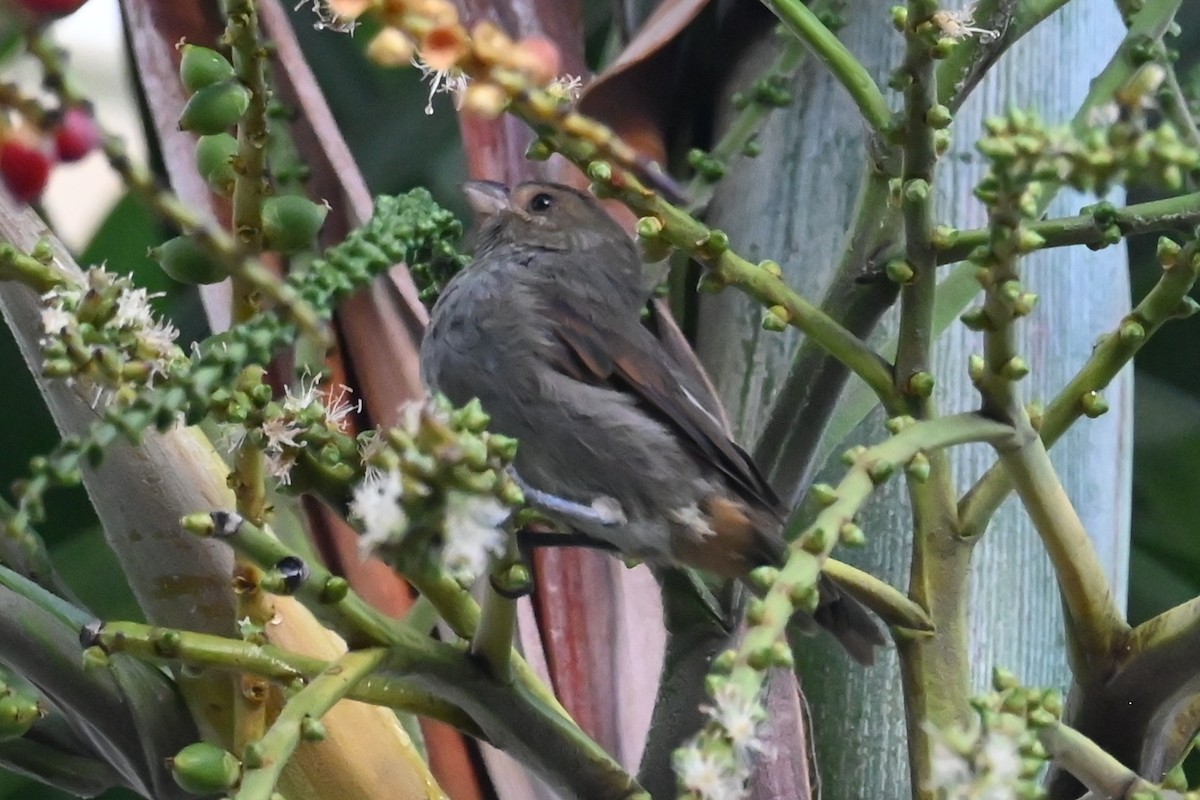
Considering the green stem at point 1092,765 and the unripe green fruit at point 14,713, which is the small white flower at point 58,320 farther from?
the green stem at point 1092,765

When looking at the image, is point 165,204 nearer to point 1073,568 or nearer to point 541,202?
point 1073,568

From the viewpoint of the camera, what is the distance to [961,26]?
493mm

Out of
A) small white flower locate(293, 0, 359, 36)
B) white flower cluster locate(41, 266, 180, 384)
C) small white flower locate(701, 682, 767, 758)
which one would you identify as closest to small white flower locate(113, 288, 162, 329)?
white flower cluster locate(41, 266, 180, 384)

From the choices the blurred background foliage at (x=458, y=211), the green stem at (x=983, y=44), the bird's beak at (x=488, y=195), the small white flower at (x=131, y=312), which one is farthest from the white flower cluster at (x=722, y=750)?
the blurred background foliage at (x=458, y=211)

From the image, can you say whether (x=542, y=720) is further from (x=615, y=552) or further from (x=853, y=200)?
(x=853, y=200)

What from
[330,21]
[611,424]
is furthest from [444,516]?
[611,424]

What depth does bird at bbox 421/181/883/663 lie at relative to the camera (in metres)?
0.68

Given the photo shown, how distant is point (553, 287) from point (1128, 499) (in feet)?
1.25

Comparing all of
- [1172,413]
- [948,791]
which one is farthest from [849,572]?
[1172,413]

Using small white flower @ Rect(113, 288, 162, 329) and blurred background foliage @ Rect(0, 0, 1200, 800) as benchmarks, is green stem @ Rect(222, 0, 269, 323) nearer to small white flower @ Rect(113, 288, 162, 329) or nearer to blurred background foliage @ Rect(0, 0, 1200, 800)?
small white flower @ Rect(113, 288, 162, 329)

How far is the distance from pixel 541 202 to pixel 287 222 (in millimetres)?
496

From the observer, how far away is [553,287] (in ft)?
2.82

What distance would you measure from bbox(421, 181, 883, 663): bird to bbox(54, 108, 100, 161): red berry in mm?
443

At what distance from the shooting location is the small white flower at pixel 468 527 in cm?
31
